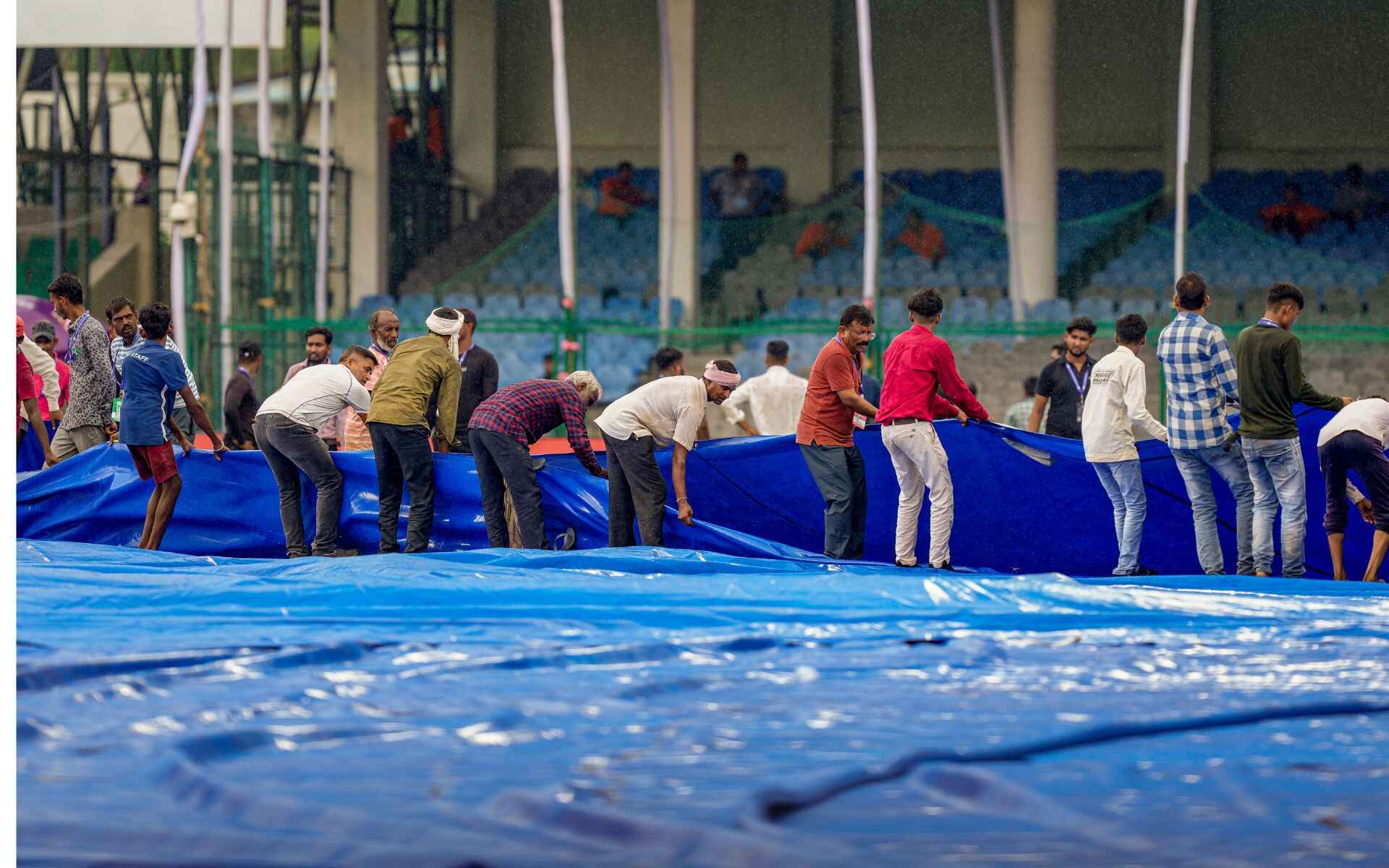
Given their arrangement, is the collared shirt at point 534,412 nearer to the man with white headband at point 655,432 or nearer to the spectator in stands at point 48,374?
the man with white headband at point 655,432

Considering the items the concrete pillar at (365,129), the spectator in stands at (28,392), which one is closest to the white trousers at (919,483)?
the spectator in stands at (28,392)

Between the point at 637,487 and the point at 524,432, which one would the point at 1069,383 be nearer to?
the point at 637,487

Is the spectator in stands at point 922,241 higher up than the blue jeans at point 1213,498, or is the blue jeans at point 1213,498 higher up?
the spectator in stands at point 922,241

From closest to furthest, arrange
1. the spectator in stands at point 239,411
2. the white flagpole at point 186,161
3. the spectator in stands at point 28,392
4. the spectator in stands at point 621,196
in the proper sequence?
the spectator in stands at point 28,392 → the spectator in stands at point 239,411 → the white flagpole at point 186,161 → the spectator in stands at point 621,196

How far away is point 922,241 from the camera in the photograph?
20688mm

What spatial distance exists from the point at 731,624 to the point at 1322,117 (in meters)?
21.3

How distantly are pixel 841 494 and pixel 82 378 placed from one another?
4356mm

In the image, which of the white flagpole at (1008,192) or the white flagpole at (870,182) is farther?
the white flagpole at (1008,192)

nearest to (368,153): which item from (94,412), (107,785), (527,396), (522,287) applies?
(522,287)

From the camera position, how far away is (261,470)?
9102 mm

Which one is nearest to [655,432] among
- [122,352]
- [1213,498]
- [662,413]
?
[662,413]

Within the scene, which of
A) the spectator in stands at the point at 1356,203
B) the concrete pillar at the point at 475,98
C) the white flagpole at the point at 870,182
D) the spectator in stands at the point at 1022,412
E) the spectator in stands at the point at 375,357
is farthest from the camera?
the concrete pillar at the point at 475,98

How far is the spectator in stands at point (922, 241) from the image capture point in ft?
67.7

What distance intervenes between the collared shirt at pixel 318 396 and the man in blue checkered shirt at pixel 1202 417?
13.3 feet
